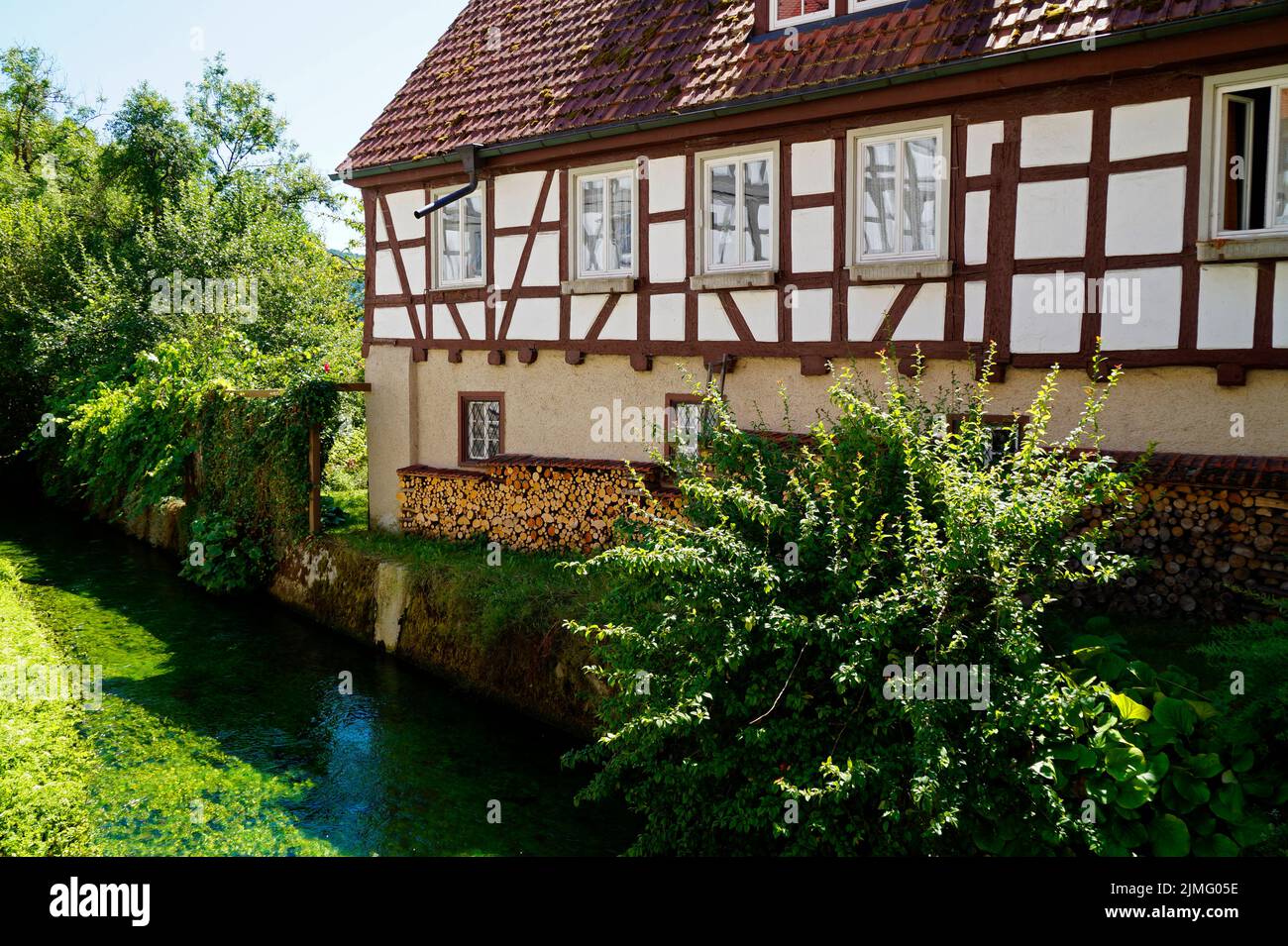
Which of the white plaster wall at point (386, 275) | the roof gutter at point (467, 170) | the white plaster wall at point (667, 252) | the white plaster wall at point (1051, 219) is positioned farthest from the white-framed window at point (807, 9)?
the white plaster wall at point (386, 275)

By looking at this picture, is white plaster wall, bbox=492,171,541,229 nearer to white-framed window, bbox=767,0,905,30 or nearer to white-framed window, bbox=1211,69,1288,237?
white-framed window, bbox=767,0,905,30

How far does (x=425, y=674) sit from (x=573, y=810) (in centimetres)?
374

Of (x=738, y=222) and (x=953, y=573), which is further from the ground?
(x=738, y=222)

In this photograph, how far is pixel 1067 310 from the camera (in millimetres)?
9188

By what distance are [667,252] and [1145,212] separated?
16.1ft

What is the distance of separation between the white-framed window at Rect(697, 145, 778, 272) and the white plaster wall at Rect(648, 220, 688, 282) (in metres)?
0.27

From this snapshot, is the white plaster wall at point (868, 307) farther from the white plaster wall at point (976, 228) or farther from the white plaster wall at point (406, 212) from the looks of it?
the white plaster wall at point (406, 212)

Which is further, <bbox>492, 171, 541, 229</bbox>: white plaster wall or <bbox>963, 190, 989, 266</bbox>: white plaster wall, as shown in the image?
<bbox>492, 171, 541, 229</bbox>: white plaster wall

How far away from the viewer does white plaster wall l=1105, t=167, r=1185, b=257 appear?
28.3ft

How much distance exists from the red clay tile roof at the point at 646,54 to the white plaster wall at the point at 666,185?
59 centimetres

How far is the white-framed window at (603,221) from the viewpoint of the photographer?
1242cm

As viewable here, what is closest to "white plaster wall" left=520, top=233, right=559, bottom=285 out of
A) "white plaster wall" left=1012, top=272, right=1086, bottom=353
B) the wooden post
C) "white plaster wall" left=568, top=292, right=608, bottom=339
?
"white plaster wall" left=568, top=292, right=608, bottom=339
